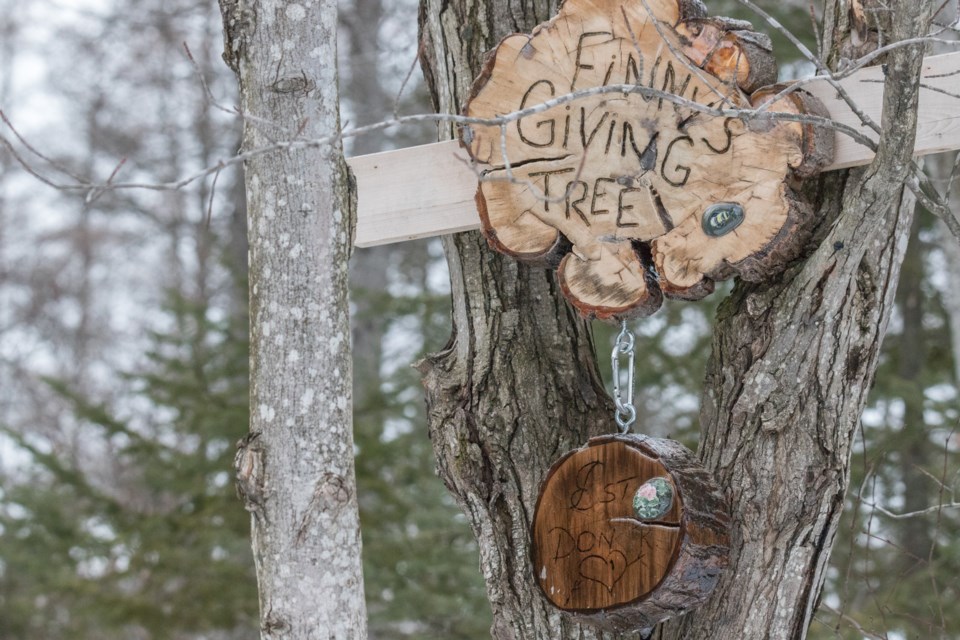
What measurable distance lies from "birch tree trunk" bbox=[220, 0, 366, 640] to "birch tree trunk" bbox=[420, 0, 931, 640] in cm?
57

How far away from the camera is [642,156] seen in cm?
241

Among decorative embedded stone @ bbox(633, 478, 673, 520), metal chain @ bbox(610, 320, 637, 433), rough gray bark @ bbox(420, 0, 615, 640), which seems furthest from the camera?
rough gray bark @ bbox(420, 0, 615, 640)

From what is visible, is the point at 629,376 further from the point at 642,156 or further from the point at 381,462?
the point at 381,462

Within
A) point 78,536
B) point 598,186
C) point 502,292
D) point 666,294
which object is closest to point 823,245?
point 666,294

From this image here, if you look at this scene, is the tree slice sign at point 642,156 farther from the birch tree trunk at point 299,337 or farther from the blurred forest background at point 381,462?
the blurred forest background at point 381,462

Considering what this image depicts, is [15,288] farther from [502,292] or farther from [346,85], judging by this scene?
[502,292]

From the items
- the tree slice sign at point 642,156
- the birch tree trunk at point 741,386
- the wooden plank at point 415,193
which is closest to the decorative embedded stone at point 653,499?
the birch tree trunk at point 741,386

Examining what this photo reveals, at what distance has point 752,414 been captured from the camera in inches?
91.8

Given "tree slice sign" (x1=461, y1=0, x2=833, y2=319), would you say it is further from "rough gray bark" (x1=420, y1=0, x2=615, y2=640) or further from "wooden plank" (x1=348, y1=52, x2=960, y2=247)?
"rough gray bark" (x1=420, y1=0, x2=615, y2=640)

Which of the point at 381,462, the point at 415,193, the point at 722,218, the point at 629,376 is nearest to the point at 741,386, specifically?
the point at 629,376

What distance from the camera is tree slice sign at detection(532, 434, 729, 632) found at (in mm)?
2197

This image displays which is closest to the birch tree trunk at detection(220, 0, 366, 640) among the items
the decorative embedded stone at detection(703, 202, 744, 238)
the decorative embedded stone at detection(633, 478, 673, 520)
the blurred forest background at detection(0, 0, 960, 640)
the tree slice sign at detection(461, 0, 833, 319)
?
the tree slice sign at detection(461, 0, 833, 319)

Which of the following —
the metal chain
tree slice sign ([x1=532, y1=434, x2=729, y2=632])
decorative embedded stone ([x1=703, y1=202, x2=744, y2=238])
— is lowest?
tree slice sign ([x1=532, y1=434, x2=729, y2=632])

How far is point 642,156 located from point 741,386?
0.60m
